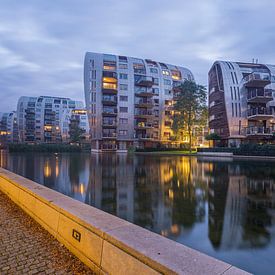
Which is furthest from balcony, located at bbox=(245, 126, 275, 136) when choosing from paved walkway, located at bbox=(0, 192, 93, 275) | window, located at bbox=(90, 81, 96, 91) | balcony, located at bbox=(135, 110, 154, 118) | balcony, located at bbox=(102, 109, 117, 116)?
paved walkway, located at bbox=(0, 192, 93, 275)

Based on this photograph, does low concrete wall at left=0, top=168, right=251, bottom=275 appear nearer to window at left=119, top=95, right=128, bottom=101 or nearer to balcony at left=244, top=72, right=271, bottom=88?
balcony at left=244, top=72, right=271, bottom=88

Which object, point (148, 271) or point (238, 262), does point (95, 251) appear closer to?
point (148, 271)

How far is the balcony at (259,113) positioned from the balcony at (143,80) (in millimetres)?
25135

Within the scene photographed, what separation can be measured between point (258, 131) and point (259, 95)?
6.18 m

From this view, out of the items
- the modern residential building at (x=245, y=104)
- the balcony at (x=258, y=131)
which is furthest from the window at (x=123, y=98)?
the balcony at (x=258, y=131)

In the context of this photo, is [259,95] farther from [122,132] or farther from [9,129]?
[9,129]

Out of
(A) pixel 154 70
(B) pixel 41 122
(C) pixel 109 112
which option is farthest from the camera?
(B) pixel 41 122

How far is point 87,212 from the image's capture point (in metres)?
3.84

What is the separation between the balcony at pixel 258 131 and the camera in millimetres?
38987

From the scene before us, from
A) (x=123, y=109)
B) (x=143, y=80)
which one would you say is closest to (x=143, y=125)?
(x=123, y=109)

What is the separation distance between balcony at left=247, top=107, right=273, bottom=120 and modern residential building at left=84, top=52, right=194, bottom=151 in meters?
23.3

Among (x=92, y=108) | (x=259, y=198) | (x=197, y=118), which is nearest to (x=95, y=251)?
(x=259, y=198)

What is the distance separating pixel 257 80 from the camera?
39.3 m

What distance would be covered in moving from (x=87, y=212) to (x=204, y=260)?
2.11 meters
